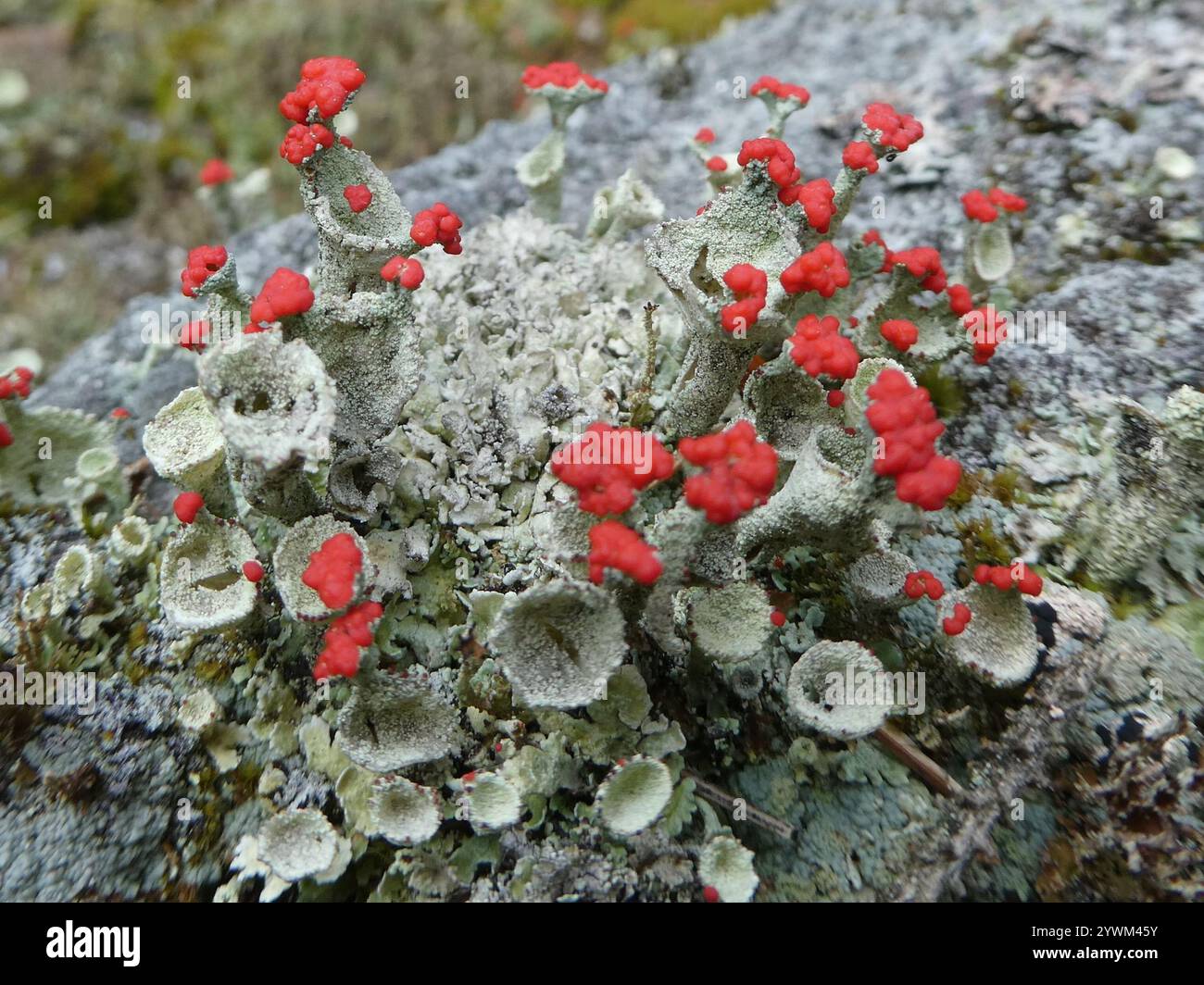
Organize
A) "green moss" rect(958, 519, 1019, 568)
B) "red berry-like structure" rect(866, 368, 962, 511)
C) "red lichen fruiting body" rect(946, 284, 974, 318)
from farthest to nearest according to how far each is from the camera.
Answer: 1. "green moss" rect(958, 519, 1019, 568)
2. "red lichen fruiting body" rect(946, 284, 974, 318)
3. "red berry-like structure" rect(866, 368, 962, 511)

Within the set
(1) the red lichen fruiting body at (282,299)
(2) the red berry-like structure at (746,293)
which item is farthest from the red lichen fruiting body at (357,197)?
(2) the red berry-like structure at (746,293)

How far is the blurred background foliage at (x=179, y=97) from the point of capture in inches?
229

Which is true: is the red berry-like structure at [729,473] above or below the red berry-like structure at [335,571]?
above

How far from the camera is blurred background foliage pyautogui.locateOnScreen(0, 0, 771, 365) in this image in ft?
19.1

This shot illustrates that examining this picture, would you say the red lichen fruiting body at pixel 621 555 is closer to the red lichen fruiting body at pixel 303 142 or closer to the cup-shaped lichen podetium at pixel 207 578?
the cup-shaped lichen podetium at pixel 207 578

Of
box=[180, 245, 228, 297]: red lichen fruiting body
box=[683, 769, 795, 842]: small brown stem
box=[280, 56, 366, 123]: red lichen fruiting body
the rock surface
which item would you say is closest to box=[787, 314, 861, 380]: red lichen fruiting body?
the rock surface

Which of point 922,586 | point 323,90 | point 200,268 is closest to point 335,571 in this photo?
point 200,268

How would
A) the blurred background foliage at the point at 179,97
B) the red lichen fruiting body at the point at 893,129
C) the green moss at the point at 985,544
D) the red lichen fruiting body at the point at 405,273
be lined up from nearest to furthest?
1. the red lichen fruiting body at the point at 405,273
2. the red lichen fruiting body at the point at 893,129
3. the green moss at the point at 985,544
4. the blurred background foliage at the point at 179,97

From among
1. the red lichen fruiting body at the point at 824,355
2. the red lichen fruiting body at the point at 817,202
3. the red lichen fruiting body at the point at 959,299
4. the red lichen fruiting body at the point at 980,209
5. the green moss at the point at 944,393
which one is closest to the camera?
the red lichen fruiting body at the point at 824,355

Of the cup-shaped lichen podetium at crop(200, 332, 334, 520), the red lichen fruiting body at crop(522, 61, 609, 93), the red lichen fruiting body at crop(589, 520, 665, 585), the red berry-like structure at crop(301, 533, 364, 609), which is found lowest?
the red berry-like structure at crop(301, 533, 364, 609)

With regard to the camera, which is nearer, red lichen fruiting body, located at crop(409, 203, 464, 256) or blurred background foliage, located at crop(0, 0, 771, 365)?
red lichen fruiting body, located at crop(409, 203, 464, 256)

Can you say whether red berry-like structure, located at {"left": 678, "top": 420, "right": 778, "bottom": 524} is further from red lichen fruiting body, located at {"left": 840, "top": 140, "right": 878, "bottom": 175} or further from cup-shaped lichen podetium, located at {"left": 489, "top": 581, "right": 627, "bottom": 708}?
red lichen fruiting body, located at {"left": 840, "top": 140, "right": 878, "bottom": 175}

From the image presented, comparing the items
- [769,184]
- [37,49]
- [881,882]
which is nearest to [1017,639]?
[881,882]
